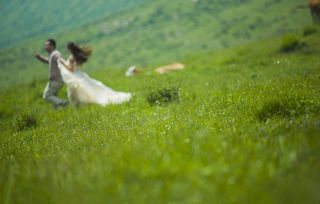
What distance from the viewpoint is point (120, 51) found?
54469 millimetres

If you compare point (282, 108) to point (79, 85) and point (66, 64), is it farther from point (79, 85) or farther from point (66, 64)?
point (66, 64)

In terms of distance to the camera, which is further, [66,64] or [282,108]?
[66,64]

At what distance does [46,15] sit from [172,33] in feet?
328

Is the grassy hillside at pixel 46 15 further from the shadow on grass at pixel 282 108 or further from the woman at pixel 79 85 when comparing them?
the shadow on grass at pixel 282 108

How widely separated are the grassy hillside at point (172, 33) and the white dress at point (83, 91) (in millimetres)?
25099

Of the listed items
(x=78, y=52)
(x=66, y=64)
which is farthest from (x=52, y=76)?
(x=78, y=52)

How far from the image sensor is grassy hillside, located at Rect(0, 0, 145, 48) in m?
115

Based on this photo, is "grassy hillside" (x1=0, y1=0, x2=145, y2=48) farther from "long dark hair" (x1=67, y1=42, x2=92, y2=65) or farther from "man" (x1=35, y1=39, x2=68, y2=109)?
"long dark hair" (x1=67, y1=42, x2=92, y2=65)

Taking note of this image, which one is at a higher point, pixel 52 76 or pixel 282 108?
pixel 52 76

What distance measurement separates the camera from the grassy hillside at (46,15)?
115125mm

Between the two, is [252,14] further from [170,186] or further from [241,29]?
[170,186]

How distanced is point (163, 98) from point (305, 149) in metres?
5.25

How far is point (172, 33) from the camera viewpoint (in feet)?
201

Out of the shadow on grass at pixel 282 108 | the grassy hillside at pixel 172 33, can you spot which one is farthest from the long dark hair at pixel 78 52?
the grassy hillside at pixel 172 33
